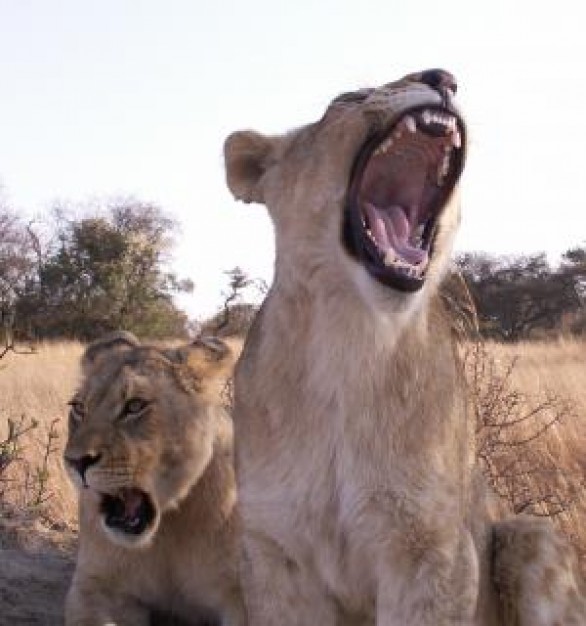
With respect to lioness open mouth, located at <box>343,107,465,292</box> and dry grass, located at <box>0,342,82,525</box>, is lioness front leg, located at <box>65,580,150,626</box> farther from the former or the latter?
lioness open mouth, located at <box>343,107,465,292</box>

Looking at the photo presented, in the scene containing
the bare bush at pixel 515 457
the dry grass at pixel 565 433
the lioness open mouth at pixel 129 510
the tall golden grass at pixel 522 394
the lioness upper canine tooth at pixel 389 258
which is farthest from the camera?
the tall golden grass at pixel 522 394

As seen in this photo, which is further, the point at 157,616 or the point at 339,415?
the point at 157,616

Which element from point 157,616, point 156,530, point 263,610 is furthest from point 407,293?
point 157,616

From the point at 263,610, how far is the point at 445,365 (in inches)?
35.0

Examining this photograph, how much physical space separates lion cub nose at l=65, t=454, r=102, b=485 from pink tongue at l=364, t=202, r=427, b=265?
139 centimetres

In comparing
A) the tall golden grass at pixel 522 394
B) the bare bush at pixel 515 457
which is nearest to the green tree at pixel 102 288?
the tall golden grass at pixel 522 394

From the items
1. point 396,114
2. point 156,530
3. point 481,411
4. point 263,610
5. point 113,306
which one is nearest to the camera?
point 396,114

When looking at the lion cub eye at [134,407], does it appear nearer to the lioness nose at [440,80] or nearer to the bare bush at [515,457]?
the lioness nose at [440,80]

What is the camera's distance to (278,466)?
3.66 meters

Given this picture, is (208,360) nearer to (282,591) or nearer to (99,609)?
(99,609)

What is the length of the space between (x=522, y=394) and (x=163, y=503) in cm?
390

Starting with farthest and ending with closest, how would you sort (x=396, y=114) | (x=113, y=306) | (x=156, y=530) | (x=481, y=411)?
(x=113, y=306), (x=481, y=411), (x=156, y=530), (x=396, y=114)

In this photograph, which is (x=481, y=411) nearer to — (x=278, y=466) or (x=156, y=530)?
(x=156, y=530)

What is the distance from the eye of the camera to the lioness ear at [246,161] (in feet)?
12.9
